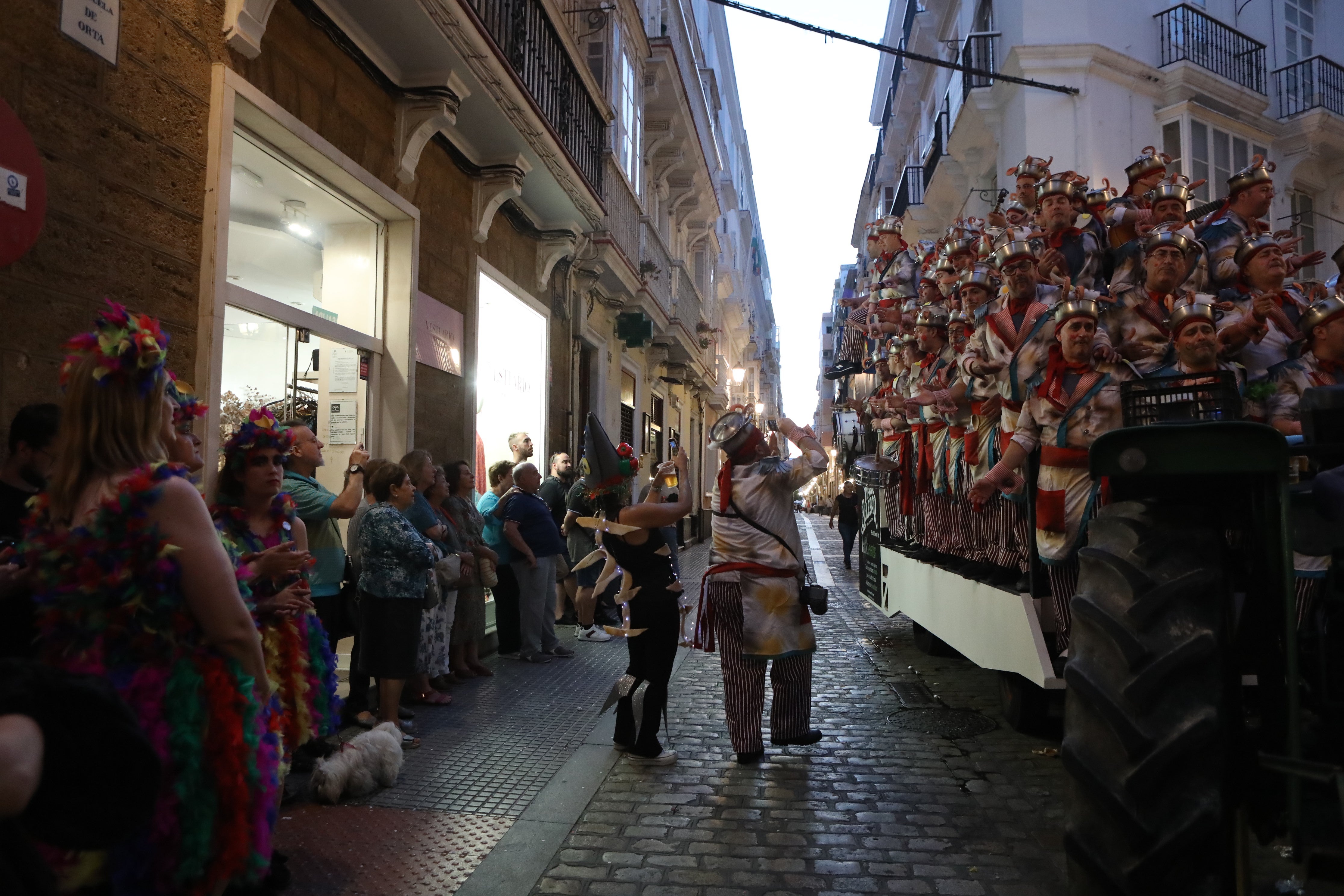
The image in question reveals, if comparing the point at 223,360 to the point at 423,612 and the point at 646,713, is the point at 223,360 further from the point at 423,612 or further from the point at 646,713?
the point at 646,713

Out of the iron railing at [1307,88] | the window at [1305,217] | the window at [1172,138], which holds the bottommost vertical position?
the window at [1305,217]

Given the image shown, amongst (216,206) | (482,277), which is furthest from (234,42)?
(482,277)

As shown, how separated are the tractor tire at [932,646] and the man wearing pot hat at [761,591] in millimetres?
3214

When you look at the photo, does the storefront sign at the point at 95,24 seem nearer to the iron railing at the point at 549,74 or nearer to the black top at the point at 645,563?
the iron railing at the point at 549,74

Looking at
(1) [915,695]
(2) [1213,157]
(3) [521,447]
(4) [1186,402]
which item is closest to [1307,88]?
(2) [1213,157]

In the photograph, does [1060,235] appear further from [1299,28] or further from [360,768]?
[1299,28]

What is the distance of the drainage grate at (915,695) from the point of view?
6.45 m

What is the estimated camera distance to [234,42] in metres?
5.48

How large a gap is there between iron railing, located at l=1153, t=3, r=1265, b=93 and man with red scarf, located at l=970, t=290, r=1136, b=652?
1437 cm

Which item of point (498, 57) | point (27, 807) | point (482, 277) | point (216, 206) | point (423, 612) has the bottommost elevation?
point (423, 612)

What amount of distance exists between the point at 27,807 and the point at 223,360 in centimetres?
514

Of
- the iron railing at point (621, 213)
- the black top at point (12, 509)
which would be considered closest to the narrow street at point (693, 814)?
the black top at point (12, 509)

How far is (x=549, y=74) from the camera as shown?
10.3 meters

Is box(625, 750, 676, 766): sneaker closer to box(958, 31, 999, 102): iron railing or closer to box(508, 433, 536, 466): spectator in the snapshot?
box(508, 433, 536, 466): spectator
